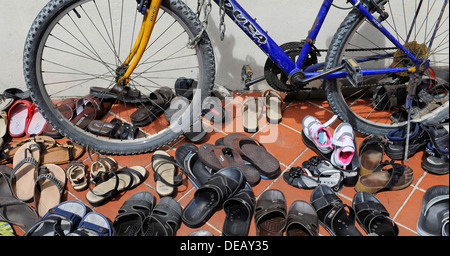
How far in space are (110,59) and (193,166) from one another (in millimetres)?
1363

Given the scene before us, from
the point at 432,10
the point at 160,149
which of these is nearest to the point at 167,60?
the point at 160,149

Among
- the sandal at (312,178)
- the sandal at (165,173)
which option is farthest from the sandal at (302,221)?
the sandal at (165,173)

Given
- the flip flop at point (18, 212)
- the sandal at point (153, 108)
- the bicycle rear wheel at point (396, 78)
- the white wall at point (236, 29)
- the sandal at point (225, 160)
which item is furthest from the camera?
the sandal at point (153, 108)

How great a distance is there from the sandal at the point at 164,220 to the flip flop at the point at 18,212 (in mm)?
805

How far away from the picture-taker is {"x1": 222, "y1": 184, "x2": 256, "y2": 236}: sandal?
267cm

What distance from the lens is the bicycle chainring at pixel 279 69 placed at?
3178 millimetres

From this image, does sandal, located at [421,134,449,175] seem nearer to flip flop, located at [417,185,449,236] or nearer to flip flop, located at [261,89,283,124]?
flip flop, located at [417,185,449,236]

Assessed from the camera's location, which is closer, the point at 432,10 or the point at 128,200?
the point at 128,200

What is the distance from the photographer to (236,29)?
356cm

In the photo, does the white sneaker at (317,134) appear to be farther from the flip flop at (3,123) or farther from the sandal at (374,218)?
the flip flop at (3,123)

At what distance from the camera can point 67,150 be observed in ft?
10.7

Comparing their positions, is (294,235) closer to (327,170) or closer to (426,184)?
(327,170)

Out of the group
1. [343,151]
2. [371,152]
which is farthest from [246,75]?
[371,152]

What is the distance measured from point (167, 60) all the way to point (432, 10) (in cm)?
239
